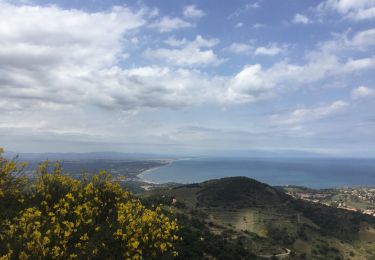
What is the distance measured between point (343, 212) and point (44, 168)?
116190 millimetres

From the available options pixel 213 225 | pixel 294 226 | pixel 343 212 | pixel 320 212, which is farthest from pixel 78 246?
pixel 343 212

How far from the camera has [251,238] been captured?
6806 centimetres

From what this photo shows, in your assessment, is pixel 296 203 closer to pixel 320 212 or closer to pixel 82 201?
pixel 320 212

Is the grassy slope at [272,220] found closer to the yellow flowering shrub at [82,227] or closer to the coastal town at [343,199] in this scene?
the coastal town at [343,199]

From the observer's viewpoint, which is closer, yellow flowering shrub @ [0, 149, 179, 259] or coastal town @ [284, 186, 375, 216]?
yellow flowering shrub @ [0, 149, 179, 259]

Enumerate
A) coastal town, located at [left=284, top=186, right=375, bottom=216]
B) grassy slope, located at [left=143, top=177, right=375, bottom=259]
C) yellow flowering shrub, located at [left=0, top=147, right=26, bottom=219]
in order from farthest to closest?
coastal town, located at [left=284, top=186, right=375, bottom=216]
grassy slope, located at [left=143, top=177, right=375, bottom=259]
yellow flowering shrub, located at [left=0, top=147, right=26, bottom=219]

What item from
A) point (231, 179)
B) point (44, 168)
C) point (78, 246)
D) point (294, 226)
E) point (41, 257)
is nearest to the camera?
point (41, 257)

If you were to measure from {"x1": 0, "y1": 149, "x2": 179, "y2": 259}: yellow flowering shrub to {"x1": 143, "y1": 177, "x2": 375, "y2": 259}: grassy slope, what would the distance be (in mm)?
49952

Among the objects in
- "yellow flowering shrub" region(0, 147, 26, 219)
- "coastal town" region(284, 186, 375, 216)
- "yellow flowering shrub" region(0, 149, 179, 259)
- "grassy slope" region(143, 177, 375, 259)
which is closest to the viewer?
"yellow flowering shrub" region(0, 149, 179, 259)

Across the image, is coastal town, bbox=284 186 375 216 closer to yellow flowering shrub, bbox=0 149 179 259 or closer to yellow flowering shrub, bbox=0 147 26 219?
yellow flowering shrub, bbox=0 149 179 259

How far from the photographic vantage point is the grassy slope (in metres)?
71.1

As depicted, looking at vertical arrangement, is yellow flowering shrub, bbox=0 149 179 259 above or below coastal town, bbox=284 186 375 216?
above

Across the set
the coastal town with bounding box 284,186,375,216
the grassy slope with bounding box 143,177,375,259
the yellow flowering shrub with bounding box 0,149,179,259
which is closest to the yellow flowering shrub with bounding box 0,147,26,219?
the yellow flowering shrub with bounding box 0,149,179,259

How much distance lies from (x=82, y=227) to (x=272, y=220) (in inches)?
3387
